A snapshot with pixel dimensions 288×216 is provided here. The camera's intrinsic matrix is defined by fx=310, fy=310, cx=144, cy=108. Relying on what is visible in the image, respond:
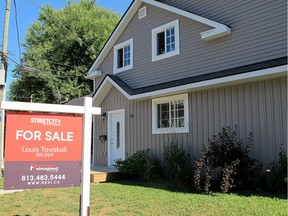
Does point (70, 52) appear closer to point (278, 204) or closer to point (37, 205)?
point (37, 205)

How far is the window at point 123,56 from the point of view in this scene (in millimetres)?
13258

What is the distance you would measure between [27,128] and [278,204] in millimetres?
4861

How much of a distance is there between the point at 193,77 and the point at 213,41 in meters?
1.30

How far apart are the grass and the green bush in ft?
4.82

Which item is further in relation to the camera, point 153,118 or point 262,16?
point 153,118

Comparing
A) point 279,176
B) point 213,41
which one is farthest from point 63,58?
point 279,176

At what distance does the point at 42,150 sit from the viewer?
187 inches

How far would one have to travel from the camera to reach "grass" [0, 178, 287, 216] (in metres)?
5.91

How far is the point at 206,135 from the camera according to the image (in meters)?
9.39

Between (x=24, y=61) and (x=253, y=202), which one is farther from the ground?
(x=24, y=61)

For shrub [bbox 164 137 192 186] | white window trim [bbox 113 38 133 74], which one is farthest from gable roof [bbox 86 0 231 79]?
shrub [bbox 164 137 192 186]

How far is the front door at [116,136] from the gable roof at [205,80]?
4.29 ft

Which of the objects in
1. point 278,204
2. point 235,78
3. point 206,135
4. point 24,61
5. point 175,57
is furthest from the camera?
point 24,61

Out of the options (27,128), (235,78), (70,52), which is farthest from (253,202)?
(70,52)
